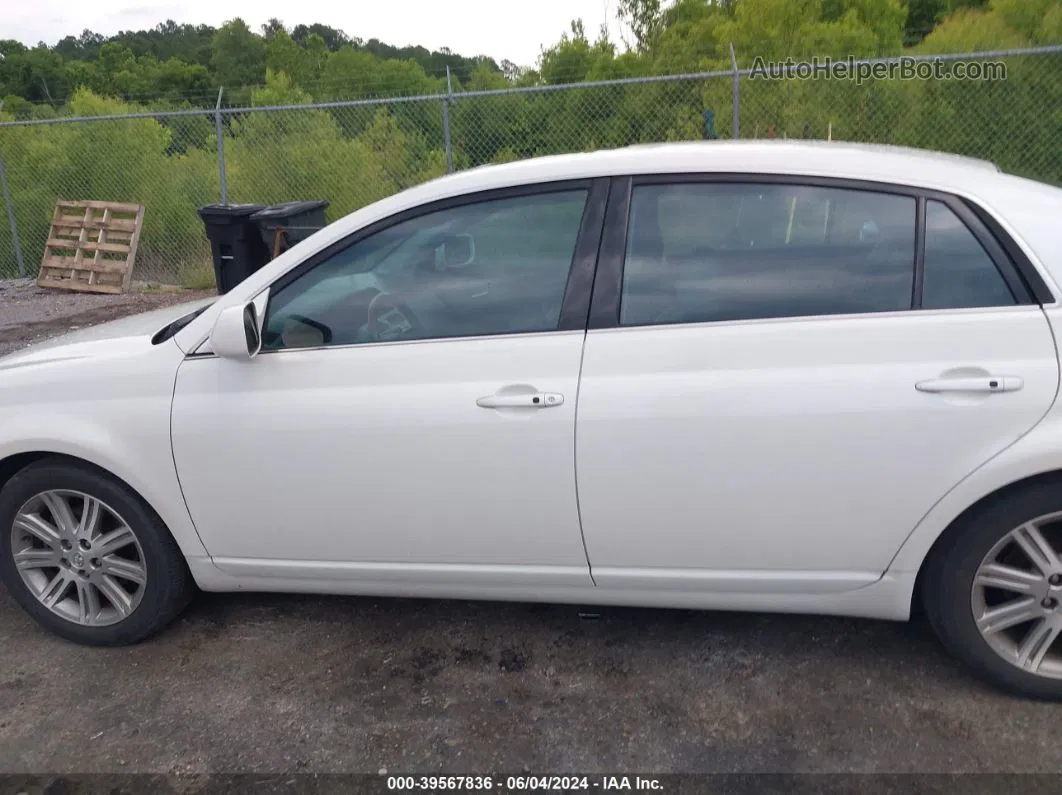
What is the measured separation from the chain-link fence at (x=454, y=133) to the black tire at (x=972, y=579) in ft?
19.9

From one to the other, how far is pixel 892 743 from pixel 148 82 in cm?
5430

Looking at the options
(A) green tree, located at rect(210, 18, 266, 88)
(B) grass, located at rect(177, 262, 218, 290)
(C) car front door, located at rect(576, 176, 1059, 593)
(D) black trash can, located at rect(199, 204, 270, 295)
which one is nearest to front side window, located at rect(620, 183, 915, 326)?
(C) car front door, located at rect(576, 176, 1059, 593)

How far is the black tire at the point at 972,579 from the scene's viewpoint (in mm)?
2662

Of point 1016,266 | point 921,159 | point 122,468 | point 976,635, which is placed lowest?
point 976,635

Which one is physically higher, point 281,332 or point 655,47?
point 655,47

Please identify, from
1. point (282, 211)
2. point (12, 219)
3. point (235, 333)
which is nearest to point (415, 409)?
point (235, 333)

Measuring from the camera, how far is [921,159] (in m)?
2.93

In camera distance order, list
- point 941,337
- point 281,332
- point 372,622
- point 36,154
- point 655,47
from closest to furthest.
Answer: point 941,337
point 281,332
point 372,622
point 36,154
point 655,47

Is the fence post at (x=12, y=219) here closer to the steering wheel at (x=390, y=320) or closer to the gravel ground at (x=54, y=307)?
the gravel ground at (x=54, y=307)

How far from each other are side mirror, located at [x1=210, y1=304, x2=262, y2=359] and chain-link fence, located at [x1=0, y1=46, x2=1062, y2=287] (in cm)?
625

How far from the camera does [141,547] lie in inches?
131

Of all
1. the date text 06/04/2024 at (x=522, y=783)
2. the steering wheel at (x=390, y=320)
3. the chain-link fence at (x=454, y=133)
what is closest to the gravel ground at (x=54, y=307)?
the chain-link fence at (x=454, y=133)

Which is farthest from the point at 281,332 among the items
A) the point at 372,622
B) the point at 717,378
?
the point at 717,378

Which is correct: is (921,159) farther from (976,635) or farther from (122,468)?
(122,468)
